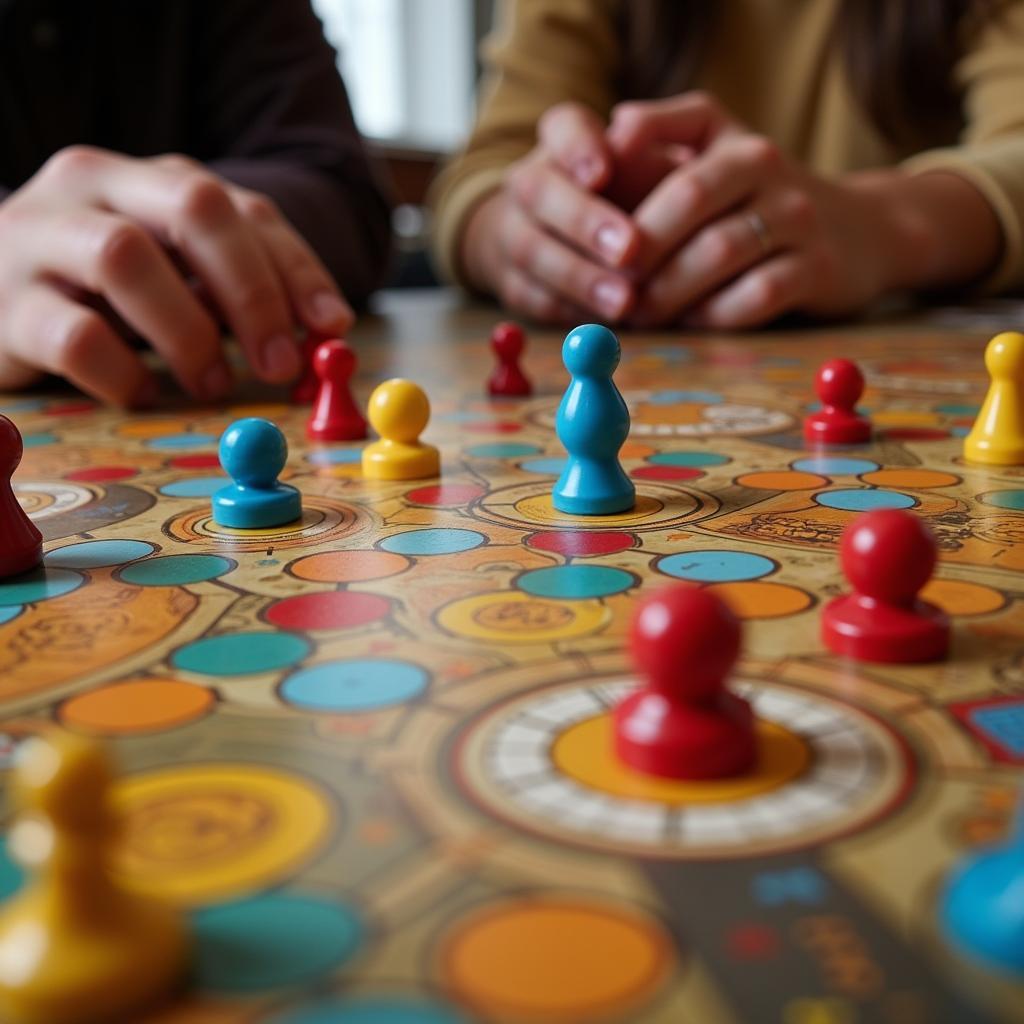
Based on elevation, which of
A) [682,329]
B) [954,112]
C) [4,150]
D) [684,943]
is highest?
[954,112]

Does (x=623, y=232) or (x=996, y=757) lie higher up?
(x=623, y=232)

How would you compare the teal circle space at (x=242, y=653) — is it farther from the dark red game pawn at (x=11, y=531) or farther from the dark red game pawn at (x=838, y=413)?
the dark red game pawn at (x=838, y=413)

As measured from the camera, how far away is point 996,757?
315 millimetres

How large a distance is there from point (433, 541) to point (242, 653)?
16 cm

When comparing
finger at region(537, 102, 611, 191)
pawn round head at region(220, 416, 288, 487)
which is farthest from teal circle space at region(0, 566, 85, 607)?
finger at region(537, 102, 611, 191)

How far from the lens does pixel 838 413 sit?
2.53 feet

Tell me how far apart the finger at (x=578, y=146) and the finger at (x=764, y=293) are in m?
0.23

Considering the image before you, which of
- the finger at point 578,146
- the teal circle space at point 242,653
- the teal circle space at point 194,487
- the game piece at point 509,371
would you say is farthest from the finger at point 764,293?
the teal circle space at point 242,653

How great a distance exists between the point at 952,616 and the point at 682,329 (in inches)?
41.9

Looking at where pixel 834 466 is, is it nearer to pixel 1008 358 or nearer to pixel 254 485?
pixel 1008 358

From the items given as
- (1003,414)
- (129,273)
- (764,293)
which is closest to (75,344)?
(129,273)

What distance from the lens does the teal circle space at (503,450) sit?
75 centimetres

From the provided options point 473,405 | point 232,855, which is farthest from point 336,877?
point 473,405

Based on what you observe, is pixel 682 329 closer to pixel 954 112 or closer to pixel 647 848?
pixel 954 112
